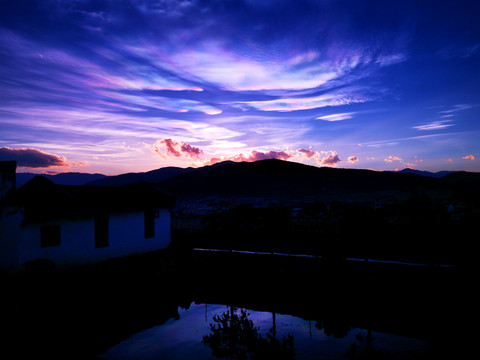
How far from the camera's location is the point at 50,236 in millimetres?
15531

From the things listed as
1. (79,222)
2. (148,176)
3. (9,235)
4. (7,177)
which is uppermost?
(148,176)

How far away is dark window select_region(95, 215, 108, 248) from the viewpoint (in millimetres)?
17703

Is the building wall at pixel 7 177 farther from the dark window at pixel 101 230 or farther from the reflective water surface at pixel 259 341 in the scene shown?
the reflective water surface at pixel 259 341

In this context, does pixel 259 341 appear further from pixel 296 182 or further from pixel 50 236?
pixel 296 182

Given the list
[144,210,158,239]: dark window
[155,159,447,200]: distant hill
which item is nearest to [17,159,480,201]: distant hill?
[155,159,447,200]: distant hill

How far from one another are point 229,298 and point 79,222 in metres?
8.40

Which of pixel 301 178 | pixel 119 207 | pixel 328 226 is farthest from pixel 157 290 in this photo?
pixel 301 178

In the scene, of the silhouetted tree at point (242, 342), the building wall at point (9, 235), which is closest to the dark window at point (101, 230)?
the building wall at point (9, 235)

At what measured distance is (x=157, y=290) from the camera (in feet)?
56.2

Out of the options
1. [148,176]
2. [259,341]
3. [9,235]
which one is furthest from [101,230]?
[148,176]

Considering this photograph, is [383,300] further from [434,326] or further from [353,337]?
[353,337]

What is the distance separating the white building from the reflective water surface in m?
6.35

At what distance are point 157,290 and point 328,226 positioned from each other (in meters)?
17.7

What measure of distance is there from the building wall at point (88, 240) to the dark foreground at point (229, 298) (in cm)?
61
